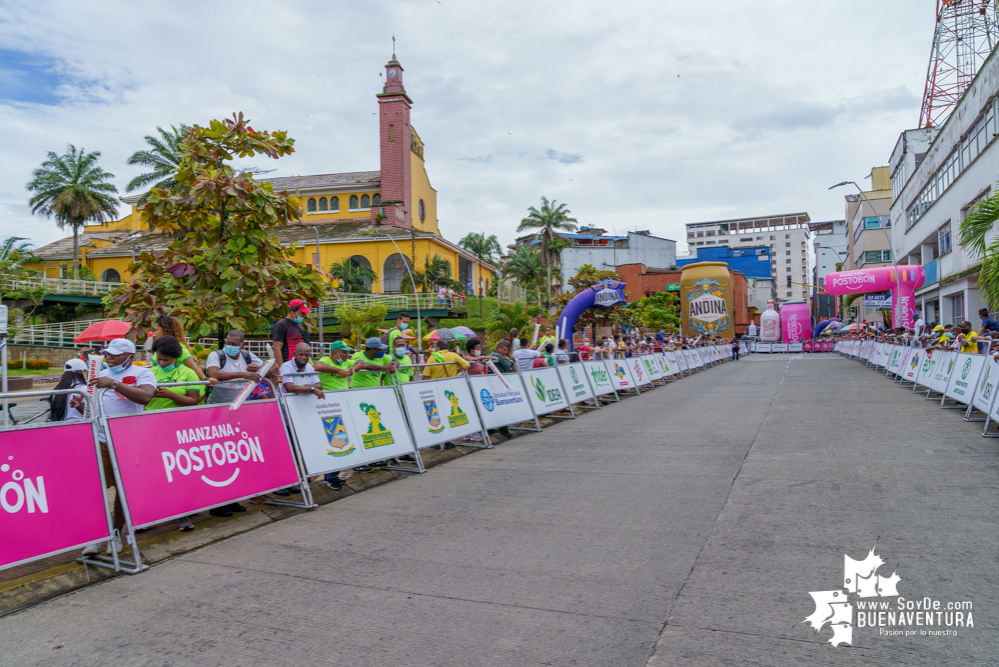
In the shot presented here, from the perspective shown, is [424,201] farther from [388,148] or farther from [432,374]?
[432,374]

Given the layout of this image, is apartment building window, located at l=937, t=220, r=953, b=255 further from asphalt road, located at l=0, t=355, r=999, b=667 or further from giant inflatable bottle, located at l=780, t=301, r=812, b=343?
asphalt road, located at l=0, t=355, r=999, b=667

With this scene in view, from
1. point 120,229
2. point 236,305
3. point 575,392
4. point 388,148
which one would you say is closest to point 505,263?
point 388,148

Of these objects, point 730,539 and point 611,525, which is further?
point 611,525

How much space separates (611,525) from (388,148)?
5297 centimetres

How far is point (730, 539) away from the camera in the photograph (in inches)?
211

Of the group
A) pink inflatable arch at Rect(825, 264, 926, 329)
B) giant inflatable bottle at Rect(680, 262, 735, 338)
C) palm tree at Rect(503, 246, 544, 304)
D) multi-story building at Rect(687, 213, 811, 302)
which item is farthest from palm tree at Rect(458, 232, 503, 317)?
multi-story building at Rect(687, 213, 811, 302)

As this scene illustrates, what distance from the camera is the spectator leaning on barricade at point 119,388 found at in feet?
17.6

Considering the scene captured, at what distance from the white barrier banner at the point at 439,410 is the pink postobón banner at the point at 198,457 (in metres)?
2.27

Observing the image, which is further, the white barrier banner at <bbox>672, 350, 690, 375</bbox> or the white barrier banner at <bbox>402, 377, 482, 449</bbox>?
the white barrier banner at <bbox>672, 350, 690, 375</bbox>

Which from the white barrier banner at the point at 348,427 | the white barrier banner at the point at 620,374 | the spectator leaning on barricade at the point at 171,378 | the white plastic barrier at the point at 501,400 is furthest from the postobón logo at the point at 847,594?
the white barrier banner at the point at 620,374

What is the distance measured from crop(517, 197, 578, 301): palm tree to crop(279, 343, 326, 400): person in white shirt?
6054cm

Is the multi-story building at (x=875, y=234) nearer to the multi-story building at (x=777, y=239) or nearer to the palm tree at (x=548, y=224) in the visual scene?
the palm tree at (x=548, y=224)

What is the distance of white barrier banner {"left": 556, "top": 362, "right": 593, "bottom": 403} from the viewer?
14531 mm

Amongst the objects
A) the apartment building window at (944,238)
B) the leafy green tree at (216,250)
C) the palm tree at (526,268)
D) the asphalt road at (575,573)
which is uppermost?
the palm tree at (526,268)
